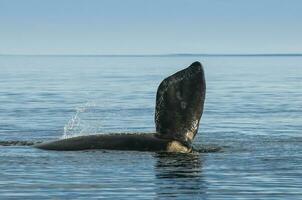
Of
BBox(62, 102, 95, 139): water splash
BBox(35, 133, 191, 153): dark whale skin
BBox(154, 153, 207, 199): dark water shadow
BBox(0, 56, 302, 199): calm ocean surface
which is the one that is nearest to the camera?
BBox(154, 153, 207, 199): dark water shadow

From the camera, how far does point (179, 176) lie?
64.9 ft

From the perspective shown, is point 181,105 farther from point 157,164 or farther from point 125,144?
point 157,164

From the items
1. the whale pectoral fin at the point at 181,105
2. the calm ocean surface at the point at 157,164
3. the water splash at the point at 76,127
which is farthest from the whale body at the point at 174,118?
the water splash at the point at 76,127

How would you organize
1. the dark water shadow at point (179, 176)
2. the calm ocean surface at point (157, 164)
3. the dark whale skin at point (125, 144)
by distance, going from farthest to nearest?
the dark whale skin at point (125, 144), the calm ocean surface at point (157, 164), the dark water shadow at point (179, 176)

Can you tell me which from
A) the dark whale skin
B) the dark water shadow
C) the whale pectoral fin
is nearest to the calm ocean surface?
the dark water shadow

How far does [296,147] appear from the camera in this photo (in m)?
25.2

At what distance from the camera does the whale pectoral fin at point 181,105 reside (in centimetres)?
2345

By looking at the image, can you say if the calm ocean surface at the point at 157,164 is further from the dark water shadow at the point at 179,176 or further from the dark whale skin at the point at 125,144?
the dark whale skin at the point at 125,144

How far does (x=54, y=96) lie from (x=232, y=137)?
26.7m

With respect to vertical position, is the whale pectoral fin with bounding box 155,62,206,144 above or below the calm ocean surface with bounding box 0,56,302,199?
above

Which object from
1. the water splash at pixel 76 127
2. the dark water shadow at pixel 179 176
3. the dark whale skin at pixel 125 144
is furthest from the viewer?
the water splash at pixel 76 127

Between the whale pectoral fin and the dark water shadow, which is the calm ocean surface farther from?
the whale pectoral fin

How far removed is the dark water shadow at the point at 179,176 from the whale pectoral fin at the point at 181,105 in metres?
0.68

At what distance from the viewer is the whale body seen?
923 inches
